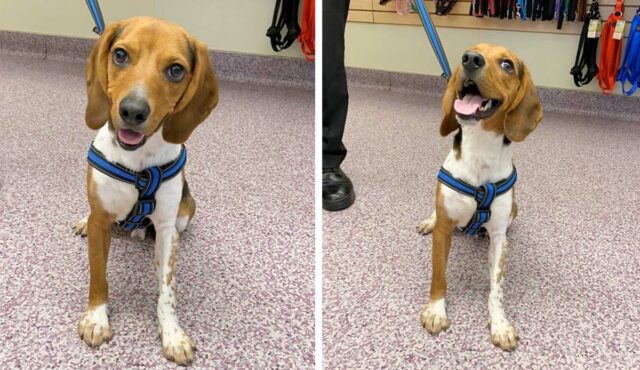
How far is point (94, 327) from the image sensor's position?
130cm

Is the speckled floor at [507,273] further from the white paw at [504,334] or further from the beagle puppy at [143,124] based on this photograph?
the beagle puppy at [143,124]

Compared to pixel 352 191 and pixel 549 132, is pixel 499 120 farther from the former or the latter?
Answer: pixel 549 132

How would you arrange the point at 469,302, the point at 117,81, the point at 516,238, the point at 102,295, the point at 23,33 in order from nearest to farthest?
1. the point at 117,81
2. the point at 102,295
3. the point at 469,302
4. the point at 516,238
5. the point at 23,33

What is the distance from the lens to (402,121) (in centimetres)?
379

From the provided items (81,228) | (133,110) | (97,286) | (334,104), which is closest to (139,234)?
(81,228)

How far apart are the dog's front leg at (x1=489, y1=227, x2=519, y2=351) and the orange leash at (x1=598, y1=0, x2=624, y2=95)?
2837 mm

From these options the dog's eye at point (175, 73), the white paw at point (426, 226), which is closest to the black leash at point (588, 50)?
the white paw at point (426, 226)

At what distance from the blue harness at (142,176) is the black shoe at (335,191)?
3.12 feet

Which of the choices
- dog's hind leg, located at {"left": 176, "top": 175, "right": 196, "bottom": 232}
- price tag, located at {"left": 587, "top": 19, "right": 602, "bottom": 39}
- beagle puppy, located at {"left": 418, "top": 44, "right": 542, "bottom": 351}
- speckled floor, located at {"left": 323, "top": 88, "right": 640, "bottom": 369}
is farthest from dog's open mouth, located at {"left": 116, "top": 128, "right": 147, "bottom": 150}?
price tag, located at {"left": 587, "top": 19, "right": 602, "bottom": 39}

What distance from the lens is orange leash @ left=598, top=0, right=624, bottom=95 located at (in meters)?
3.62

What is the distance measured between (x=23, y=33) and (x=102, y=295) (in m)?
4.39

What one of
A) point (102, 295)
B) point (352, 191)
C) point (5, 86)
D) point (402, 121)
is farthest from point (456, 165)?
point (5, 86)

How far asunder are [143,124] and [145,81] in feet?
0.32

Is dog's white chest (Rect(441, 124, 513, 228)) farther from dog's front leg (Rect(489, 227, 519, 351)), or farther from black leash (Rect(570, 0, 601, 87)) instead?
black leash (Rect(570, 0, 601, 87))
